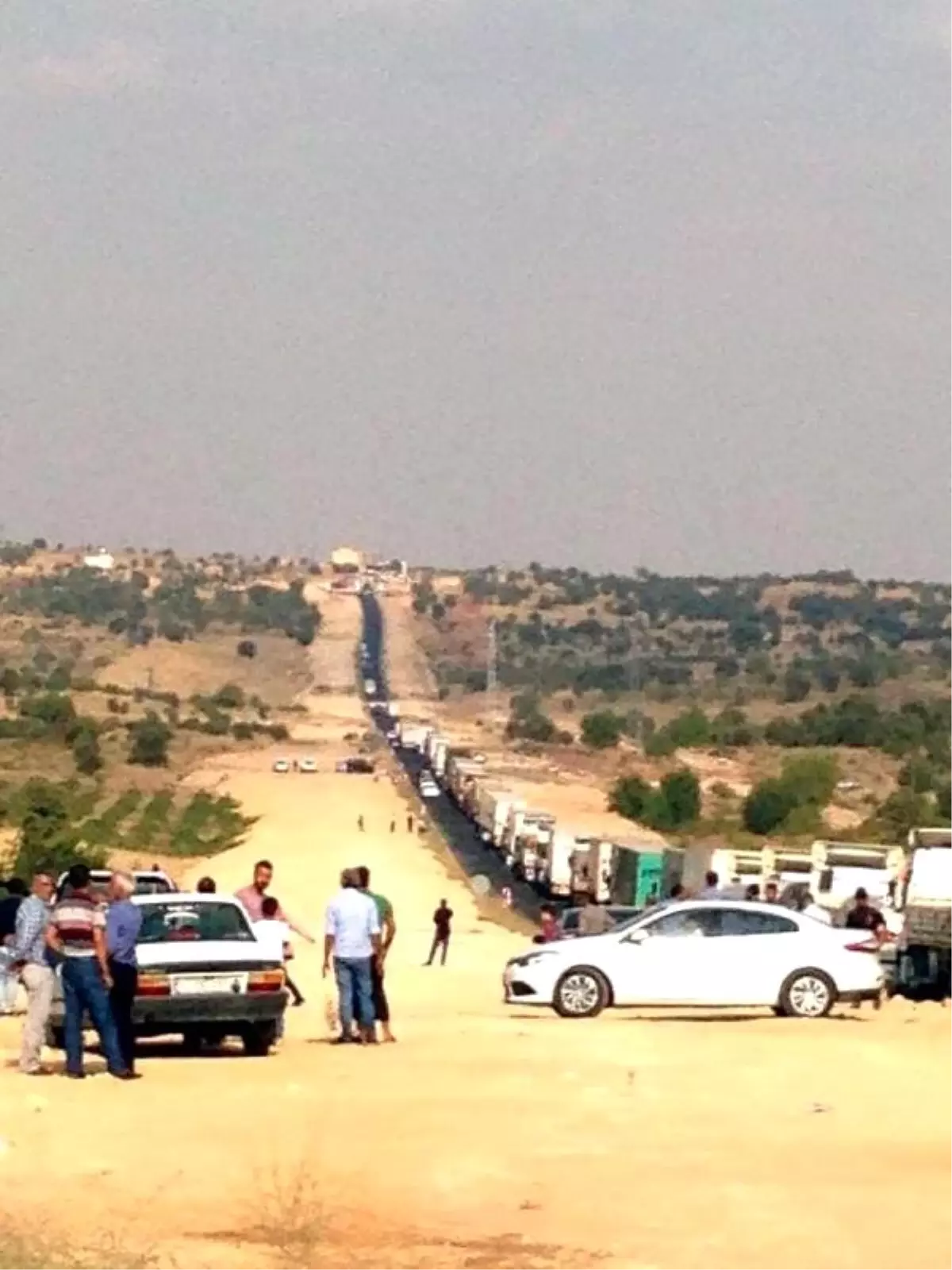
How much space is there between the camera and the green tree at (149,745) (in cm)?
13488

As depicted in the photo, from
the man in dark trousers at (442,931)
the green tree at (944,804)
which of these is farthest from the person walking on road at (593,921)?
the green tree at (944,804)

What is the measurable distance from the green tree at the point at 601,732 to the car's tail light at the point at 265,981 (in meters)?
140

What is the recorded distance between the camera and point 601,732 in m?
163

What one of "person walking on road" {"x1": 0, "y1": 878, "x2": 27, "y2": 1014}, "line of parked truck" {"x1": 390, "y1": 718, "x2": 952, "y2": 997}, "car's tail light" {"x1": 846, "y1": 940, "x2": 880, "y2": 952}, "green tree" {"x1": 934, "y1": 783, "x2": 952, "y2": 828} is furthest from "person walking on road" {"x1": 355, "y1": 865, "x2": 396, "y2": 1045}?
"green tree" {"x1": 934, "y1": 783, "x2": 952, "y2": 828}

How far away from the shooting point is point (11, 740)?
430 feet

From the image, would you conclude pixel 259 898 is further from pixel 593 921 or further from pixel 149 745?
pixel 149 745

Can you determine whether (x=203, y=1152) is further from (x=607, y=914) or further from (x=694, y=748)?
(x=694, y=748)

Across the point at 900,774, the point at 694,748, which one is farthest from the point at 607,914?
the point at 694,748

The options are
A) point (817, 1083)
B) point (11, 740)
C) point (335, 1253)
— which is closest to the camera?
point (335, 1253)

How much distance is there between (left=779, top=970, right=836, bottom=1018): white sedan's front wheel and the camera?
2681 cm

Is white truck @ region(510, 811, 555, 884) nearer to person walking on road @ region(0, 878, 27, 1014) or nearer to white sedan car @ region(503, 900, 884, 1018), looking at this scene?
person walking on road @ region(0, 878, 27, 1014)

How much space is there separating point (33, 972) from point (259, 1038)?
2709mm

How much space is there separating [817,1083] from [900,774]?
10398cm

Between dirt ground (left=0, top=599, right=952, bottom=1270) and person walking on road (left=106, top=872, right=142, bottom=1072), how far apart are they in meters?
0.39
